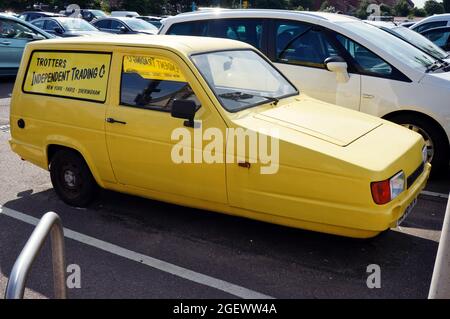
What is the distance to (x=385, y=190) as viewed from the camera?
333cm

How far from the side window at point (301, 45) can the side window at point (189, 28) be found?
3.54 feet

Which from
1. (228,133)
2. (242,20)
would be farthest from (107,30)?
(228,133)

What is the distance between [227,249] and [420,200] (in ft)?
7.59

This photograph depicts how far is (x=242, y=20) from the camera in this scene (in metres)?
6.34

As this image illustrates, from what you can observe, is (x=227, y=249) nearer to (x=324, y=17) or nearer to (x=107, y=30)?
(x=324, y=17)

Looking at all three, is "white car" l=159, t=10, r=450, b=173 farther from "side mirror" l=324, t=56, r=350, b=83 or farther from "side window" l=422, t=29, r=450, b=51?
"side window" l=422, t=29, r=450, b=51

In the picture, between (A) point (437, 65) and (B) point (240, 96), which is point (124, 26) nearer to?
(A) point (437, 65)

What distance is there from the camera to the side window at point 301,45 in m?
5.90

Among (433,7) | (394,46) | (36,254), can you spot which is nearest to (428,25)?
(394,46)

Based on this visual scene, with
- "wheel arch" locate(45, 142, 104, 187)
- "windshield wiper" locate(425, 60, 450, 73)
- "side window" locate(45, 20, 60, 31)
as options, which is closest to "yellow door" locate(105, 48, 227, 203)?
"wheel arch" locate(45, 142, 104, 187)

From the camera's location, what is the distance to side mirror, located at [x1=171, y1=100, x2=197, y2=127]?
3773 millimetres

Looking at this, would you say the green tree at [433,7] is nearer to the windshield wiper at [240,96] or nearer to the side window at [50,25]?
the side window at [50,25]

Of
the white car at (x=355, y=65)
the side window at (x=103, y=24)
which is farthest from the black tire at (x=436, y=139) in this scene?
the side window at (x=103, y=24)

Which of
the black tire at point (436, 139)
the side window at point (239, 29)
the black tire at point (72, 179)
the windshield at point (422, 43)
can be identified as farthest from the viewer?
the windshield at point (422, 43)
